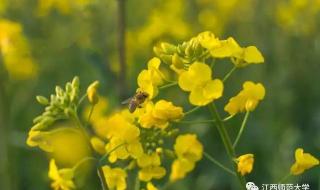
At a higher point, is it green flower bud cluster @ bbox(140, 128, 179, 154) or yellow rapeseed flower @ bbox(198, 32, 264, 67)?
yellow rapeseed flower @ bbox(198, 32, 264, 67)

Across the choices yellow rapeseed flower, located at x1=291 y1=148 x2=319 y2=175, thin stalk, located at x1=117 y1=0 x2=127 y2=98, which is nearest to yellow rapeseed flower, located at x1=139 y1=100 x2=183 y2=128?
yellow rapeseed flower, located at x1=291 y1=148 x2=319 y2=175

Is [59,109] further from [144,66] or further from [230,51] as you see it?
[144,66]

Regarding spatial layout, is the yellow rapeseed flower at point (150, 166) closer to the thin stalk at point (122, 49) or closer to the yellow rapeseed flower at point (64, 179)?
the yellow rapeseed flower at point (64, 179)

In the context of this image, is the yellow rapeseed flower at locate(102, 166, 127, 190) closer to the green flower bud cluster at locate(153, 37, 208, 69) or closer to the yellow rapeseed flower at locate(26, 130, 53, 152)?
the yellow rapeseed flower at locate(26, 130, 53, 152)

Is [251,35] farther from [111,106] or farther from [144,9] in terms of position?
[111,106]

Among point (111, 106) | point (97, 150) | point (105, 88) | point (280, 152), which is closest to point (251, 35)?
point (105, 88)

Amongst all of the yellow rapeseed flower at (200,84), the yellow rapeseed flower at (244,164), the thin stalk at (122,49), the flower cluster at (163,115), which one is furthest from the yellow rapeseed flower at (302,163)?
the thin stalk at (122,49)
